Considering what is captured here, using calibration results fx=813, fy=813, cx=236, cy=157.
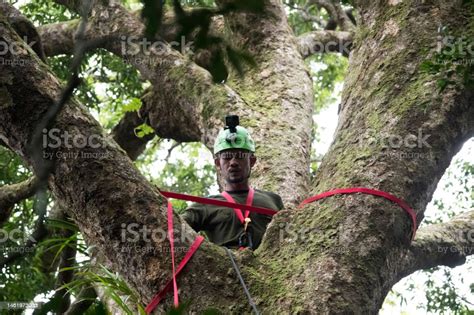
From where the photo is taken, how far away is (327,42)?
7.65 m

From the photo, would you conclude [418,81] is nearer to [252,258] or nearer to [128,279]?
[252,258]

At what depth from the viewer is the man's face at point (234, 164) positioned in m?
4.64

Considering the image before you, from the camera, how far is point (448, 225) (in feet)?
16.1

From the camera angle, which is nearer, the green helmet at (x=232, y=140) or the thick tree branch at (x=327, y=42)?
the green helmet at (x=232, y=140)

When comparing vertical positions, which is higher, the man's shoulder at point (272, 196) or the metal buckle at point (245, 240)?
the man's shoulder at point (272, 196)

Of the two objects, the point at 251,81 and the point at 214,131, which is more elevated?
the point at 251,81

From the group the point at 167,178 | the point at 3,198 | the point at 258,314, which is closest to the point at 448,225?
the point at 258,314

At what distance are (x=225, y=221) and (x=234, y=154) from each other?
1.43 feet

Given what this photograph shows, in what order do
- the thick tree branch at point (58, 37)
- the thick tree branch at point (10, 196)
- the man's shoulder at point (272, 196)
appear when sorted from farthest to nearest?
1. the thick tree branch at point (58, 37)
2. the thick tree branch at point (10, 196)
3. the man's shoulder at point (272, 196)

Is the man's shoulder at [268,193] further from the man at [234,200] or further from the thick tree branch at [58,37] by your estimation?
the thick tree branch at [58,37]

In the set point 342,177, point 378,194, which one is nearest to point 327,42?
point 342,177

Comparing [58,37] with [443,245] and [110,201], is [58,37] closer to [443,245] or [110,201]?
[443,245]

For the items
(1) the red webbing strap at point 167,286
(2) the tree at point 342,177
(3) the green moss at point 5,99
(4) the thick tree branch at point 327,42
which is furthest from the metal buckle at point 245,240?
(4) the thick tree branch at point 327,42

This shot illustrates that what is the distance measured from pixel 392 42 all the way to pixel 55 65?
4.39 m
